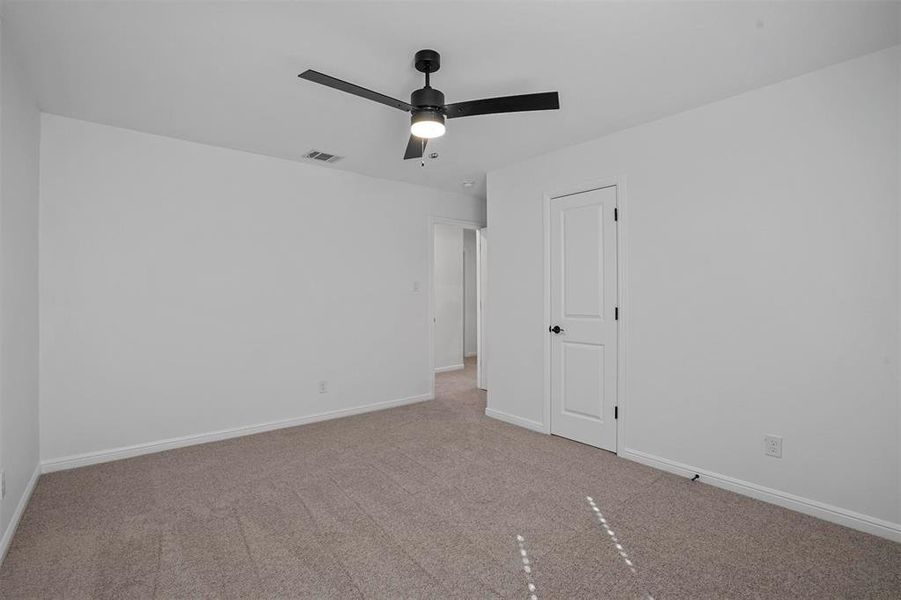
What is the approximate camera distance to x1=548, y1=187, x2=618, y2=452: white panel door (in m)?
3.43

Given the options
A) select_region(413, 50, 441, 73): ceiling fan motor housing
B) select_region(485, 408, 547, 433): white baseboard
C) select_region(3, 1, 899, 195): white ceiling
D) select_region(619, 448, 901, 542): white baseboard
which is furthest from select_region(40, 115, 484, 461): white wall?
select_region(619, 448, 901, 542): white baseboard

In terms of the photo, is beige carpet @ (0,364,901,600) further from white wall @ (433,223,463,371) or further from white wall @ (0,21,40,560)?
white wall @ (433,223,463,371)

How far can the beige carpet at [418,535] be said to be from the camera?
1868mm

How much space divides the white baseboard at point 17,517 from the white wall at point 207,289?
11.8 inches

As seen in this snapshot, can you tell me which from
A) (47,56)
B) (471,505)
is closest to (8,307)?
(47,56)

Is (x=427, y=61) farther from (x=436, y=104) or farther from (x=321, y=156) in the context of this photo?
(x=321, y=156)

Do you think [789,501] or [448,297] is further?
[448,297]

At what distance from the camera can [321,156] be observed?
3975mm

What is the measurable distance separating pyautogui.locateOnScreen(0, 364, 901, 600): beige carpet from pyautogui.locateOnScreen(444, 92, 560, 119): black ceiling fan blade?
2.16 meters

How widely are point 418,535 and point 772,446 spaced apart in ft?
6.95

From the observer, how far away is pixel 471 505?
2555 mm

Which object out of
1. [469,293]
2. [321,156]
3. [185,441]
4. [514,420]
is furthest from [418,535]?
[469,293]

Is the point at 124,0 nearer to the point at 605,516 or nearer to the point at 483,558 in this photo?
the point at 483,558

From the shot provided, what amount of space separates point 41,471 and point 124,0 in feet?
9.91
